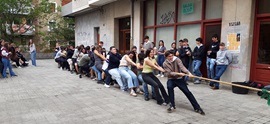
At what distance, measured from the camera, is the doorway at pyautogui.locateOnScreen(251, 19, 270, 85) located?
22.4 feet

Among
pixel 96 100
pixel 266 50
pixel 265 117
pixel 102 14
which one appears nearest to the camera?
pixel 265 117

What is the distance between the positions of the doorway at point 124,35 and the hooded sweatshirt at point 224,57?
7.32 metres

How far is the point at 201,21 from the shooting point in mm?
8758

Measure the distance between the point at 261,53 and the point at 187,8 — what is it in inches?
144

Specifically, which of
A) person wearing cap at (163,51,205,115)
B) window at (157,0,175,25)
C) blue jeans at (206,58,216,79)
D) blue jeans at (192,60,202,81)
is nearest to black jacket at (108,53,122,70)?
person wearing cap at (163,51,205,115)

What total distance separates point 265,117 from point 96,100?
4.16m

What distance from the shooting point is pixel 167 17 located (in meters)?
10.5

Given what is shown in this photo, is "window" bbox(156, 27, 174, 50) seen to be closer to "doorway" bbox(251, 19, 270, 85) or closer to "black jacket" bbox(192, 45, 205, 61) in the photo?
"black jacket" bbox(192, 45, 205, 61)

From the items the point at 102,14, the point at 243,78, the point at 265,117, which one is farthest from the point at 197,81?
the point at 102,14

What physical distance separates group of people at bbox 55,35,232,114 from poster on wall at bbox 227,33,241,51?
0.29 m

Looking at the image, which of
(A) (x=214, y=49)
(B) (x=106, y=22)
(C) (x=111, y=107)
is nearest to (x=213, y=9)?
(A) (x=214, y=49)

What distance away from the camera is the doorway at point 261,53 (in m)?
6.83

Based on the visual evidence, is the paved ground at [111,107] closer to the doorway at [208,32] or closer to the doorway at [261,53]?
the doorway at [261,53]

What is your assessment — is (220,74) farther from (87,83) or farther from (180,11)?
(87,83)
